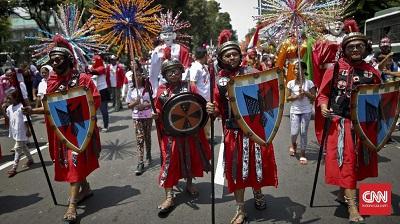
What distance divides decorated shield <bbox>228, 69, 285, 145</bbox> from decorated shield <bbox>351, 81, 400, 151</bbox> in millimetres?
775

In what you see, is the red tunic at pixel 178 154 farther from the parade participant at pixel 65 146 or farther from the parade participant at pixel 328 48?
the parade participant at pixel 328 48

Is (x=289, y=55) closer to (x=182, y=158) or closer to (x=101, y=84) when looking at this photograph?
(x=182, y=158)

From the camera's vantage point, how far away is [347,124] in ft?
14.0

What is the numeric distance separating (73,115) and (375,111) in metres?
3.33

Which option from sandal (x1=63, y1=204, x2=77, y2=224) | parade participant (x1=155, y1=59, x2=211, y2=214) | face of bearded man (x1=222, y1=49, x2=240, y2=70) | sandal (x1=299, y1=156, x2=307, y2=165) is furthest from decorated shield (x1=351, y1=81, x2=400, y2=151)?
sandal (x1=63, y1=204, x2=77, y2=224)

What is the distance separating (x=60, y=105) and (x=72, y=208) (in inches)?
47.2

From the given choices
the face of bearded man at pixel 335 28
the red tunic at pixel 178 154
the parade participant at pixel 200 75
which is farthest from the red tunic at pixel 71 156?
the face of bearded man at pixel 335 28

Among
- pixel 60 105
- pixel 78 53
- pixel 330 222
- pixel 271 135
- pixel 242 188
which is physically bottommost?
pixel 330 222

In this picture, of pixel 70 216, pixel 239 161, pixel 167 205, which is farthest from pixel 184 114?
pixel 70 216

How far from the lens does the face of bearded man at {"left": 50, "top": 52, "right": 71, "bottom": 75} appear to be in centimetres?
476

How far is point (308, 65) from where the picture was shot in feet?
25.3

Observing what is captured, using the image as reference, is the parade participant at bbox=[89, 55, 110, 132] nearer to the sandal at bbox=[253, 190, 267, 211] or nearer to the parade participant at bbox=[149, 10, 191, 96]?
the parade participant at bbox=[149, 10, 191, 96]

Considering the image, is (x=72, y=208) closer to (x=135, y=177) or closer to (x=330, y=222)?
(x=135, y=177)

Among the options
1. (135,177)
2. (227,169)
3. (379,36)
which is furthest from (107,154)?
(379,36)
